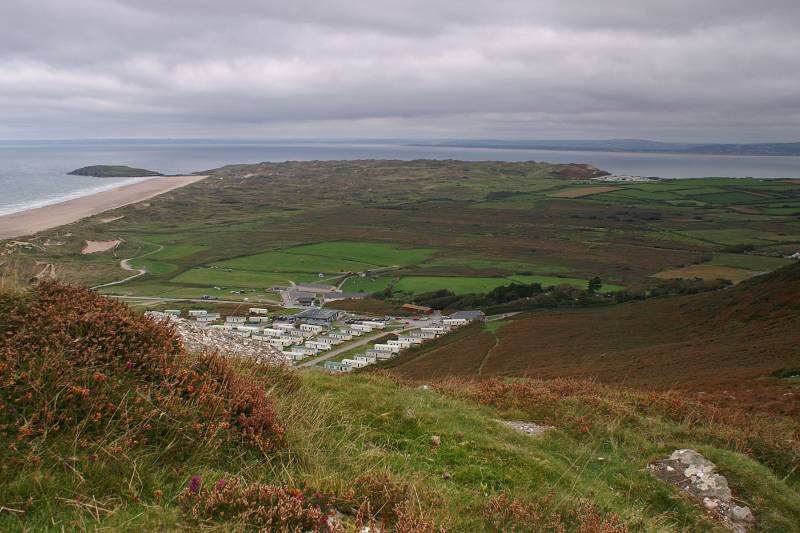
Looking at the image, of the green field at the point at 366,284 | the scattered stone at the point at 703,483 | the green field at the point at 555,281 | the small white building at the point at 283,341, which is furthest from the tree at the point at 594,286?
the scattered stone at the point at 703,483

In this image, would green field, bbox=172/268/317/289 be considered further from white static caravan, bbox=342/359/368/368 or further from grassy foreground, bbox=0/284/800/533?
grassy foreground, bbox=0/284/800/533

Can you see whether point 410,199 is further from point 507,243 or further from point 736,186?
point 736,186

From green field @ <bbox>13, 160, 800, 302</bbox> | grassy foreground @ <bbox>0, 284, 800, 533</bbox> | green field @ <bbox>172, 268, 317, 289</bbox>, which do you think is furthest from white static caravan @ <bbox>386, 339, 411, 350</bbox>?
grassy foreground @ <bbox>0, 284, 800, 533</bbox>

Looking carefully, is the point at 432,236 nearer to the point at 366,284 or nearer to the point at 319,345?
the point at 366,284

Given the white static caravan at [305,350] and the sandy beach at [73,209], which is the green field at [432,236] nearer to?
the sandy beach at [73,209]

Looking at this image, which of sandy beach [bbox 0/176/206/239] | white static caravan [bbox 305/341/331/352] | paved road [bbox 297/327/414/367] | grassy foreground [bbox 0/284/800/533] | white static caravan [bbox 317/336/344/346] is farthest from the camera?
sandy beach [bbox 0/176/206/239]
